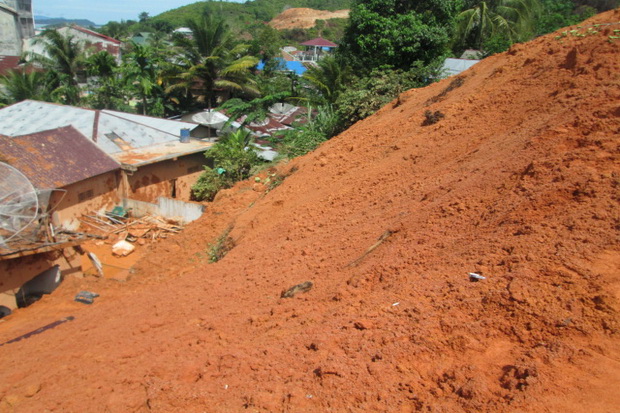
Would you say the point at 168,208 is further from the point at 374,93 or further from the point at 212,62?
the point at 212,62

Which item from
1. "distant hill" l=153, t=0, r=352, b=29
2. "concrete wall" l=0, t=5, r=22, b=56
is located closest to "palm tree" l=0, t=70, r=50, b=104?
"concrete wall" l=0, t=5, r=22, b=56

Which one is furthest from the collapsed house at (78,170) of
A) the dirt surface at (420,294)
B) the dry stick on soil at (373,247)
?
the dry stick on soil at (373,247)

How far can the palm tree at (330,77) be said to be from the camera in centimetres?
1828

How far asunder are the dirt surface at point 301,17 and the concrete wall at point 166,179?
207ft

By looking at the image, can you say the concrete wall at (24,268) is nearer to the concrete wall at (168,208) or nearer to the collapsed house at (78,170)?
the collapsed house at (78,170)

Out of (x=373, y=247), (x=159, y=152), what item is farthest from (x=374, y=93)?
(x=373, y=247)

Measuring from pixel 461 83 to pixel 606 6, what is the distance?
33591 millimetres

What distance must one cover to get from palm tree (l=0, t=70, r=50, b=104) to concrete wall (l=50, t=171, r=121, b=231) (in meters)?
16.4

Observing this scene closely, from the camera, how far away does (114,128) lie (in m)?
19.5

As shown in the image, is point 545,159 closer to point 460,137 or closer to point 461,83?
point 460,137

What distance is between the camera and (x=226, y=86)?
89.2 ft

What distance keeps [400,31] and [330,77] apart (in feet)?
10.6

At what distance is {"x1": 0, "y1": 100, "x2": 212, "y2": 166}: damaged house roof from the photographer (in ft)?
60.0

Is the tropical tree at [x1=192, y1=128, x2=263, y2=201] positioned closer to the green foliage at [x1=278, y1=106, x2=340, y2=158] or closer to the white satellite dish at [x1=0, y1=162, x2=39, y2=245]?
the green foliage at [x1=278, y1=106, x2=340, y2=158]
